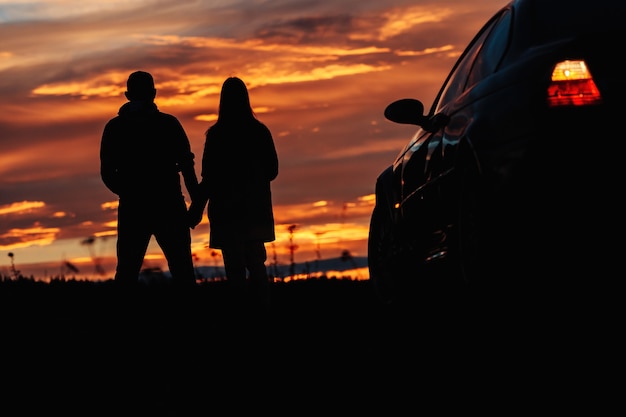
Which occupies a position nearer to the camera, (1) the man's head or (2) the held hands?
(1) the man's head

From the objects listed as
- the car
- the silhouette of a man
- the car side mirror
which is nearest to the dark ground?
the car

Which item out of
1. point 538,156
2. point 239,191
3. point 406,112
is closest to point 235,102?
point 239,191

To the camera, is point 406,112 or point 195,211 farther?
point 195,211

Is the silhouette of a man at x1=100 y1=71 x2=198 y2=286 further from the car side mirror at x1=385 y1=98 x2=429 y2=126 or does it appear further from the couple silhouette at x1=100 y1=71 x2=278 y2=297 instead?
the car side mirror at x1=385 y1=98 x2=429 y2=126

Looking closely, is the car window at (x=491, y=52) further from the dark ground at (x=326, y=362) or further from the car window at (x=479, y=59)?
the dark ground at (x=326, y=362)

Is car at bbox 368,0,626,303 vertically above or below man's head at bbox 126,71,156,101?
below

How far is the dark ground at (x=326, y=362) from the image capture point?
19.9ft

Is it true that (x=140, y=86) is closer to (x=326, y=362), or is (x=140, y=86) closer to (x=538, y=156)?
(x=326, y=362)

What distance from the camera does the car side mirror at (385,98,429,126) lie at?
27.3 feet

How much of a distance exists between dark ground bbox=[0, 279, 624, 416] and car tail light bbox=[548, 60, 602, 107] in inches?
36.2

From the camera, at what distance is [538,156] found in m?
6.23

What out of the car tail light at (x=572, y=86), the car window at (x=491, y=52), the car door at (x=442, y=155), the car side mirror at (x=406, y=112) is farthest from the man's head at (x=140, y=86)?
the car tail light at (x=572, y=86)

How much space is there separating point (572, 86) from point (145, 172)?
4972mm

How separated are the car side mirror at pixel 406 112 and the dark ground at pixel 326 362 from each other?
1155 millimetres
